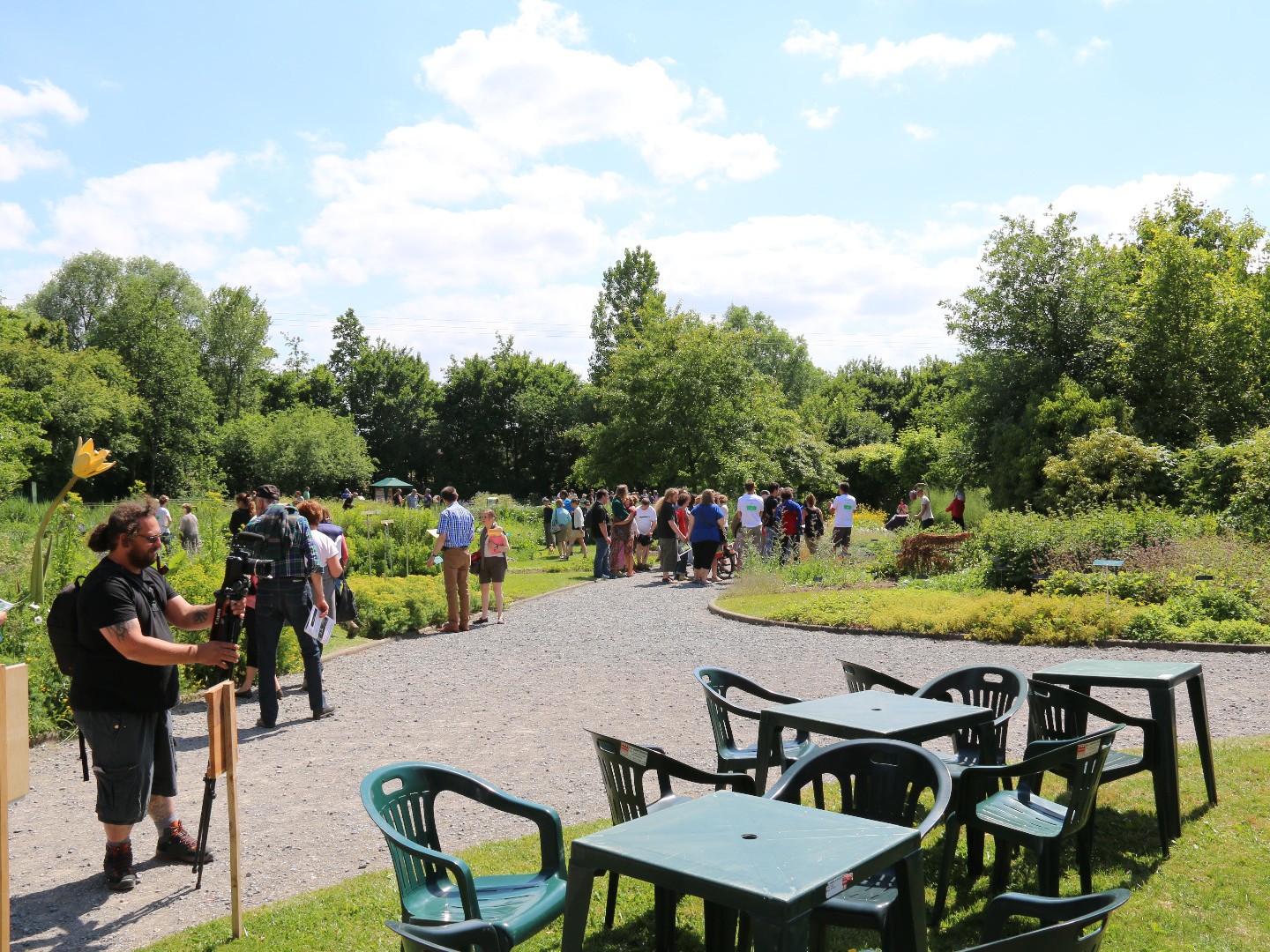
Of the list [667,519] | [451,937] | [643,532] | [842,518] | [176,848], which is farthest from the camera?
[643,532]

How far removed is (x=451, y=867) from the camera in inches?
128

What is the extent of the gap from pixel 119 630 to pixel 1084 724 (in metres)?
4.84

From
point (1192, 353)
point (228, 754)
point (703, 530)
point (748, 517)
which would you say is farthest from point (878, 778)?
point (1192, 353)

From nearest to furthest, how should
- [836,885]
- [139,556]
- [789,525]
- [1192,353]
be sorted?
[836,885]
[139,556]
[789,525]
[1192,353]

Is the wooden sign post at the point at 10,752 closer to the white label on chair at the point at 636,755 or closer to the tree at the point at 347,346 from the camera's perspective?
the white label on chair at the point at 636,755

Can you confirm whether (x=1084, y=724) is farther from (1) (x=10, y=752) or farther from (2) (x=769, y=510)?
(2) (x=769, y=510)

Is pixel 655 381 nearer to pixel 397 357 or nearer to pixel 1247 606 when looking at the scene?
pixel 1247 606

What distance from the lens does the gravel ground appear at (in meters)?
4.84

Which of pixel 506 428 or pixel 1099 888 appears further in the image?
pixel 506 428

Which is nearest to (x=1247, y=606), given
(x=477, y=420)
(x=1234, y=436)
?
(x=1234, y=436)

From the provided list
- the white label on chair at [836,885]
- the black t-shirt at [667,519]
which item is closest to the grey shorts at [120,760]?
the white label on chair at [836,885]

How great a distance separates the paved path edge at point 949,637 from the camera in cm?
1048

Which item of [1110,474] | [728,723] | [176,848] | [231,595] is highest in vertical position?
[1110,474]

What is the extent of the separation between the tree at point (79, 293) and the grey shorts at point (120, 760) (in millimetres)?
65174
